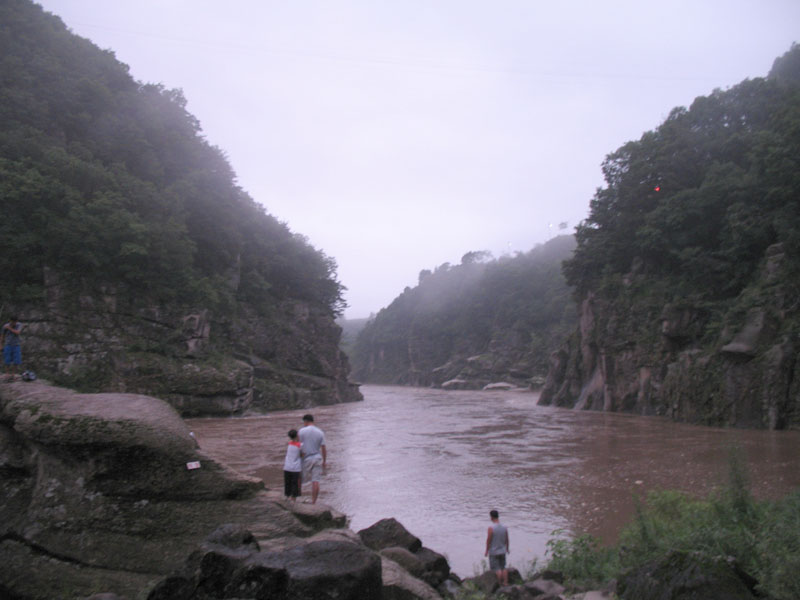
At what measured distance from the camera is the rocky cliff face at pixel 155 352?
86.9ft

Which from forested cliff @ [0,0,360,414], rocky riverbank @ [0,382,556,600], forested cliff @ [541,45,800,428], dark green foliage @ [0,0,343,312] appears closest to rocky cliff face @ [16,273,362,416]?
forested cliff @ [0,0,360,414]

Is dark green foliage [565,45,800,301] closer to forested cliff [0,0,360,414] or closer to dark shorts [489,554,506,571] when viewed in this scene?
dark shorts [489,554,506,571]

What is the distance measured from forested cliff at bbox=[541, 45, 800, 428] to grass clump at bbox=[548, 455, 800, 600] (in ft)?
54.4

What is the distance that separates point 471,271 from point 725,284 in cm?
11241

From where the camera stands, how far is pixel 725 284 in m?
28.0

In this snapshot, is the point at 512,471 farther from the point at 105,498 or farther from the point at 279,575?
the point at 279,575

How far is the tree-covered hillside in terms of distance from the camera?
8744cm

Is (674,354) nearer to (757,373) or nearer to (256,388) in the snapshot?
(757,373)

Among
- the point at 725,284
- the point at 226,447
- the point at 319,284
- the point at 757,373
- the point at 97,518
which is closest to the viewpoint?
the point at 97,518

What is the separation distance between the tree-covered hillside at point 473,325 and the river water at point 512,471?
6071 cm

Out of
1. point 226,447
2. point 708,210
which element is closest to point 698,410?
point 708,210

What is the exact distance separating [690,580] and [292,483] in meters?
6.11

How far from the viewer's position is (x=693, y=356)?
25.7 m

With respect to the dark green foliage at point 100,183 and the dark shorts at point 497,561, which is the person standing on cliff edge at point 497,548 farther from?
the dark green foliage at point 100,183
